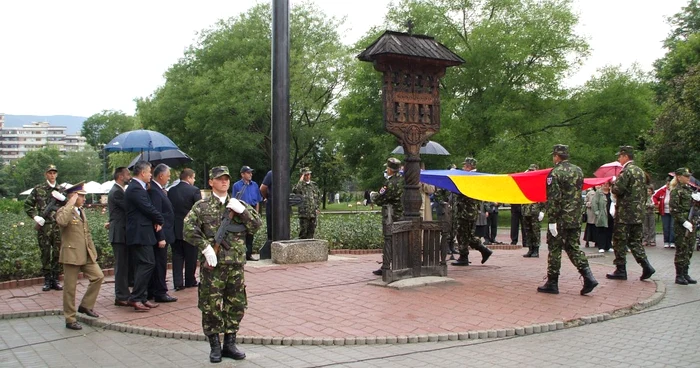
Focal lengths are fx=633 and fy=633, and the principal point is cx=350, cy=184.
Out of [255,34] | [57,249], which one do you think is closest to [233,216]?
[57,249]

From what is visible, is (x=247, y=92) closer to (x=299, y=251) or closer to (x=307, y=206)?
(x=307, y=206)

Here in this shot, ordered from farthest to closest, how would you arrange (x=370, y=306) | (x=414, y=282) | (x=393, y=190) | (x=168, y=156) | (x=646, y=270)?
1. (x=168, y=156)
2. (x=646, y=270)
3. (x=393, y=190)
4. (x=414, y=282)
5. (x=370, y=306)

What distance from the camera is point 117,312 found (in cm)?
846

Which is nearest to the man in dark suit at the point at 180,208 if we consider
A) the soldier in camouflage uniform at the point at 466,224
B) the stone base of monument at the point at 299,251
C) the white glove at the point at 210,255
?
the stone base of monument at the point at 299,251

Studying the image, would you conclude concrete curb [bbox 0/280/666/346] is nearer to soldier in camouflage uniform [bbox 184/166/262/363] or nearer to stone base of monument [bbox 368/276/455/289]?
soldier in camouflage uniform [bbox 184/166/262/363]

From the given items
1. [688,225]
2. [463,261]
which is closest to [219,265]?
[463,261]

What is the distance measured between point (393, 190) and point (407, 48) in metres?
2.31

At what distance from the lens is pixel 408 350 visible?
6.56m

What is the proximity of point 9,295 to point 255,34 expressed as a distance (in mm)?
34876

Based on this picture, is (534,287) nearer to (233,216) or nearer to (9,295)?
(233,216)

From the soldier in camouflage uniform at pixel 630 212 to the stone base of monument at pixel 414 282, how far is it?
312cm

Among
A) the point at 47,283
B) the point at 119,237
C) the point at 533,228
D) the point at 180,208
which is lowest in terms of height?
the point at 47,283

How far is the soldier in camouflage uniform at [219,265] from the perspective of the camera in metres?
6.09

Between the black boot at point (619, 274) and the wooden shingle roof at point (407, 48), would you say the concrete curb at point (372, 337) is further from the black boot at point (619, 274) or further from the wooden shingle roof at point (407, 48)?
the wooden shingle roof at point (407, 48)
